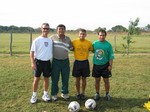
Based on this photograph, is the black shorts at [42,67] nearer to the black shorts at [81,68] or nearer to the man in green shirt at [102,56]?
the black shorts at [81,68]

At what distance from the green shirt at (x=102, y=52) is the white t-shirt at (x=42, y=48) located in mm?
1204

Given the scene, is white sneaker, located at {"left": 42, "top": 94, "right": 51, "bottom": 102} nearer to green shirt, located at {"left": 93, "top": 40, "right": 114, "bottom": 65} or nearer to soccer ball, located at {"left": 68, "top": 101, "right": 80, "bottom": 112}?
soccer ball, located at {"left": 68, "top": 101, "right": 80, "bottom": 112}

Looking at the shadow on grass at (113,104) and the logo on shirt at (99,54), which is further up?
the logo on shirt at (99,54)

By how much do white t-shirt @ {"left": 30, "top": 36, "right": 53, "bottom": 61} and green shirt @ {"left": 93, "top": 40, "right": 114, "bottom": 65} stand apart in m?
1.20

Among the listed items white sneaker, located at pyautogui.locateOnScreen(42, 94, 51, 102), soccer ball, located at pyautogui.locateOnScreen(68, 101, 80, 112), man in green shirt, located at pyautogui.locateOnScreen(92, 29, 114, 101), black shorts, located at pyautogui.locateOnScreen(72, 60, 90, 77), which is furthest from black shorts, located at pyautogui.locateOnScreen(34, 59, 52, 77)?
man in green shirt, located at pyautogui.locateOnScreen(92, 29, 114, 101)

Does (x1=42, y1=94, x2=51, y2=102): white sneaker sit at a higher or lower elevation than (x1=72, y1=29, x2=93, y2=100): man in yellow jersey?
lower

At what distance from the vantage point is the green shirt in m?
7.34

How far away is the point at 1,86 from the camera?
8648mm

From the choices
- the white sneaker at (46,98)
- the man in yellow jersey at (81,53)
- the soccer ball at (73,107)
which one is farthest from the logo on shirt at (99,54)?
the white sneaker at (46,98)

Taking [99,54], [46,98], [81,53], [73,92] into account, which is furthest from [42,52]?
[73,92]

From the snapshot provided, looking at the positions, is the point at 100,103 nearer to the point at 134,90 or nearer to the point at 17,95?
the point at 134,90

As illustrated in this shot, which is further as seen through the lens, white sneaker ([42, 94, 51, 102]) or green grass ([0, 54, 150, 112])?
white sneaker ([42, 94, 51, 102])

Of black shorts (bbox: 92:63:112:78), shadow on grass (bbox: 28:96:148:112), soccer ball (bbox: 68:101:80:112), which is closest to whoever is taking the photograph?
soccer ball (bbox: 68:101:80:112)

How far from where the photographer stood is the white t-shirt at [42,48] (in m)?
7.03
